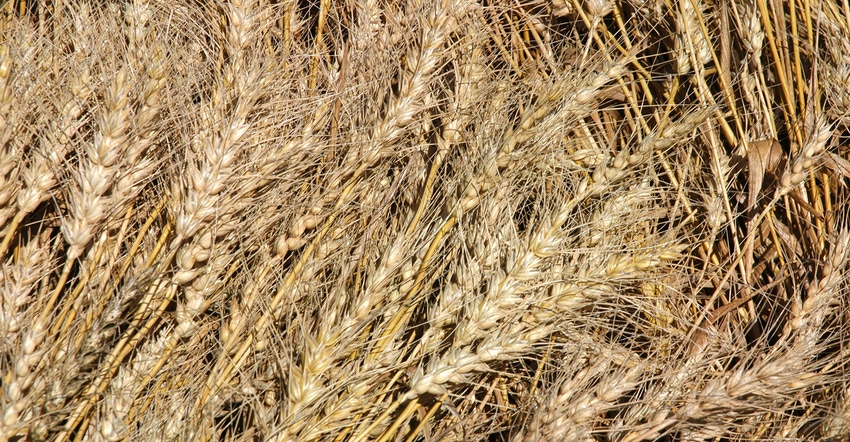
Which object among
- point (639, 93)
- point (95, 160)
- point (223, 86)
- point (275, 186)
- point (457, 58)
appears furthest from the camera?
point (639, 93)

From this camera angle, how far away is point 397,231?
4.45 ft

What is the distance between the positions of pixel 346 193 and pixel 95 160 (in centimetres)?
48

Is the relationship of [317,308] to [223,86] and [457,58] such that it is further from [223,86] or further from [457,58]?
[457,58]

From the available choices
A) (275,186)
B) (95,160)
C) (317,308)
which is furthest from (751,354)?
(95,160)

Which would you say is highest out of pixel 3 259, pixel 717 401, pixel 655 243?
pixel 3 259

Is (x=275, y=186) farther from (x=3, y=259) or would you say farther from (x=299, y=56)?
(x=3, y=259)

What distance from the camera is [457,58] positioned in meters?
1.47

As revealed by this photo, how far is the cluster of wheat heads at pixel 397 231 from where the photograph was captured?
3.76ft

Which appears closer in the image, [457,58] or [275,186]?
[275,186]

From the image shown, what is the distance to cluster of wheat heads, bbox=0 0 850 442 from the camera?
3.76ft

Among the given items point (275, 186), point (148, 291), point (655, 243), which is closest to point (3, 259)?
point (148, 291)

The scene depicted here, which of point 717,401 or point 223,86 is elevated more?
point 223,86

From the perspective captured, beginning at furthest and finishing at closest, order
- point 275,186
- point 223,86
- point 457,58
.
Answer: point 457,58 < point 275,186 < point 223,86

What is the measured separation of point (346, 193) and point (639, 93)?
866mm
